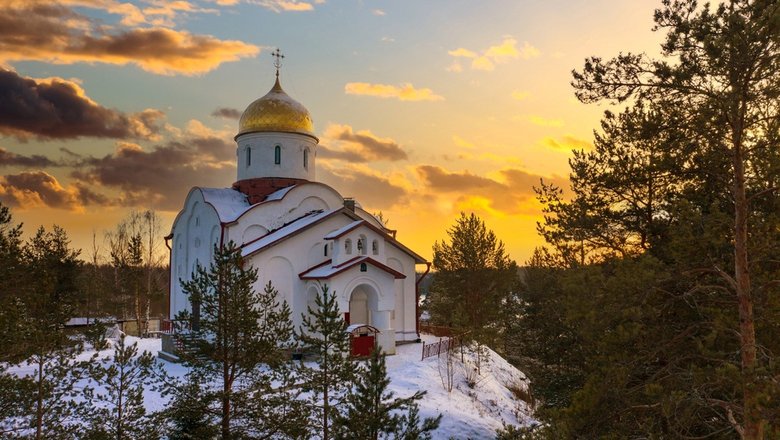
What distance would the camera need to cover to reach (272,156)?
26422 mm

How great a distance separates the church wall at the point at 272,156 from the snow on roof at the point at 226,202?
1542 millimetres

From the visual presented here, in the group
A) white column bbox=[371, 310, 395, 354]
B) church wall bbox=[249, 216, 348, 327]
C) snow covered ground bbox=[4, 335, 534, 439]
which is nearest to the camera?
snow covered ground bbox=[4, 335, 534, 439]

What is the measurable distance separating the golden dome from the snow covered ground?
11.7 m

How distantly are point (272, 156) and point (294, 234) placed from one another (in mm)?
6694

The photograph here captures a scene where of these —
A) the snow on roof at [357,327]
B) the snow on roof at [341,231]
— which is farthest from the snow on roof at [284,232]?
the snow on roof at [357,327]

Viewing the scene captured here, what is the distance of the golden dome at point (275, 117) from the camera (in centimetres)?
2666

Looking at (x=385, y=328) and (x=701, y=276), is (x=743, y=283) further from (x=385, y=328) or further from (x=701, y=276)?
(x=385, y=328)

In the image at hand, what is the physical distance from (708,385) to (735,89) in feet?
13.6

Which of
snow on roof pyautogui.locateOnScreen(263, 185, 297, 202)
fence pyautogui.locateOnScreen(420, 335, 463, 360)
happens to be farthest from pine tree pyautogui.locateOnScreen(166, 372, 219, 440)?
snow on roof pyautogui.locateOnScreen(263, 185, 297, 202)

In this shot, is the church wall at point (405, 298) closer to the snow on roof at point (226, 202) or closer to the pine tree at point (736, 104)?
the snow on roof at point (226, 202)

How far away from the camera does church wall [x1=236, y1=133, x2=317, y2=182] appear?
86.4 feet

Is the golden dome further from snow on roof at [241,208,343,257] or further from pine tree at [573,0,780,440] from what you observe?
pine tree at [573,0,780,440]

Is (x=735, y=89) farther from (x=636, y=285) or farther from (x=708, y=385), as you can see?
(x=708, y=385)

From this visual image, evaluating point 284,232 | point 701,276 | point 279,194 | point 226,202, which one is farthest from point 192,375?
point 226,202
